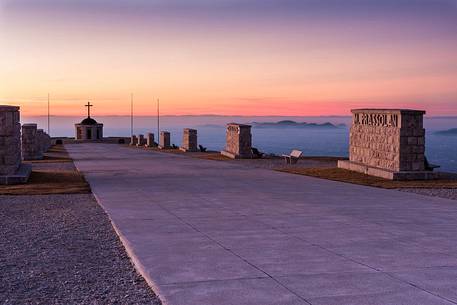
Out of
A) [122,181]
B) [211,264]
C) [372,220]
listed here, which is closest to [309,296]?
[211,264]

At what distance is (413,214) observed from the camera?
1104 cm

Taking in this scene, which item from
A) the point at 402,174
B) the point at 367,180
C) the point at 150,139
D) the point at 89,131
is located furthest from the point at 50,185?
the point at 89,131

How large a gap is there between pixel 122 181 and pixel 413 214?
32.3 feet

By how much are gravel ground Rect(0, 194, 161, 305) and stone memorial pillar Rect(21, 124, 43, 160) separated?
71.7 feet

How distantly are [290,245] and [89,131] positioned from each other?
80.5 metres

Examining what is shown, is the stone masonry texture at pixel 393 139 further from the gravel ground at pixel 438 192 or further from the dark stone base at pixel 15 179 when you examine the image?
the dark stone base at pixel 15 179

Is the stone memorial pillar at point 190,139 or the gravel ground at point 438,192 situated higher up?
the stone memorial pillar at point 190,139

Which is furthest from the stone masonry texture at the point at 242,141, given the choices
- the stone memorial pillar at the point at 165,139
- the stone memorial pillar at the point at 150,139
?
the stone memorial pillar at the point at 150,139

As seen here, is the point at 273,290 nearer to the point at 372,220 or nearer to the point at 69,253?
the point at 69,253

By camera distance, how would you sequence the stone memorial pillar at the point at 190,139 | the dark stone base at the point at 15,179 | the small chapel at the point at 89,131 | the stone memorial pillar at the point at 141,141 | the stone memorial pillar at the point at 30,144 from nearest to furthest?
the dark stone base at the point at 15,179
the stone memorial pillar at the point at 30,144
the stone memorial pillar at the point at 190,139
the stone memorial pillar at the point at 141,141
the small chapel at the point at 89,131

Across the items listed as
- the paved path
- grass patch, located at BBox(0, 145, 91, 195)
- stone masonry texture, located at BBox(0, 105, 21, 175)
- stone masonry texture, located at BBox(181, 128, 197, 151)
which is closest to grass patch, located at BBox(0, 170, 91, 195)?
grass patch, located at BBox(0, 145, 91, 195)

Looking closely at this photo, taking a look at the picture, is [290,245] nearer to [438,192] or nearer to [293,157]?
[438,192]

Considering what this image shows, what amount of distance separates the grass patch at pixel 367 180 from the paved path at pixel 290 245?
2113 millimetres

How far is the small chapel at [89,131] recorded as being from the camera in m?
85.4
